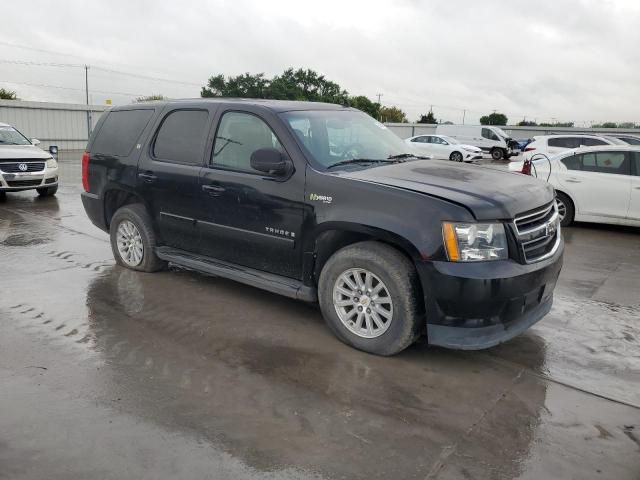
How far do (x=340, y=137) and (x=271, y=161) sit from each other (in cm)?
81

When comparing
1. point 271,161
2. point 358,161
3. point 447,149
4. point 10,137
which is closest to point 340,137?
point 358,161

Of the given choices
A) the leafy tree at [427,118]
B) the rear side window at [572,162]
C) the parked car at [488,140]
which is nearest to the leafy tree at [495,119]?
the leafy tree at [427,118]

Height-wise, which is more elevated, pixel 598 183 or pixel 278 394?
pixel 598 183

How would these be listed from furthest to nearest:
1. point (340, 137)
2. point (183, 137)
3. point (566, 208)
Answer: point (566, 208) < point (183, 137) < point (340, 137)

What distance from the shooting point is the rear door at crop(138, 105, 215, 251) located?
5180 millimetres

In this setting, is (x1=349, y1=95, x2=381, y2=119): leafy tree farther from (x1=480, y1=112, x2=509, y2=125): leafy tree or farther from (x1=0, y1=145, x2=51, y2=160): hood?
(x1=0, y1=145, x2=51, y2=160): hood

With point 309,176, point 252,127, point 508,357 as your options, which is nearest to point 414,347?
point 508,357

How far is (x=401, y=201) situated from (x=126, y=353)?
2306 mm

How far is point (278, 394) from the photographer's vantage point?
350 cm

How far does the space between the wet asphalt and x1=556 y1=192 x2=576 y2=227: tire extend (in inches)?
175

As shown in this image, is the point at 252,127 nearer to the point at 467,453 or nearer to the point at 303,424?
the point at 303,424

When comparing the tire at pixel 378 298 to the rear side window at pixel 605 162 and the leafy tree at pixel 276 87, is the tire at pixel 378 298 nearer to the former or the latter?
the rear side window at pixel 605 162

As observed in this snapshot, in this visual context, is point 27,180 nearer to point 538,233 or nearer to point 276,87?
point 538,233

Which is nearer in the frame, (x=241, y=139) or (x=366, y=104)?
(x=241, y=139)
